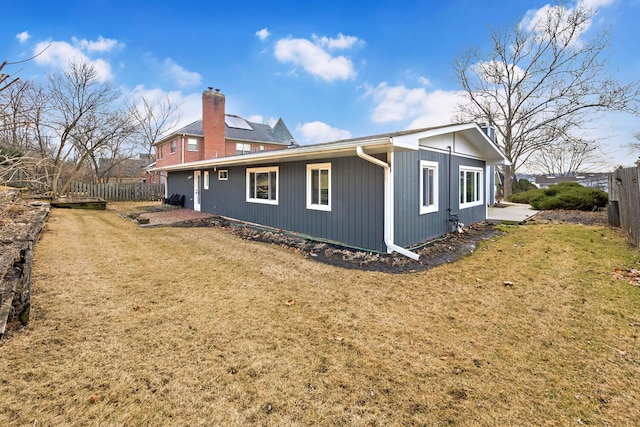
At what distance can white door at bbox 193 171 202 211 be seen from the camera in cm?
1359

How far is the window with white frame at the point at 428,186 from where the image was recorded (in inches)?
281

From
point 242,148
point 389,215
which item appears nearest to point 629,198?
point 389,215

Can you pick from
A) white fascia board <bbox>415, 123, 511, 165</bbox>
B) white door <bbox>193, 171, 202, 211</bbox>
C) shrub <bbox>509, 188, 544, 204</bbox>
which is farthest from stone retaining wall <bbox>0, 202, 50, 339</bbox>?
shrub <bbox>509, 188, 544, 204</bbox>

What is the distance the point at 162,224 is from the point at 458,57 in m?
21.7

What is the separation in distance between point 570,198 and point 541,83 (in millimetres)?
10032

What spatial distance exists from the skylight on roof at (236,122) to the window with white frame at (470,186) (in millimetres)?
19764

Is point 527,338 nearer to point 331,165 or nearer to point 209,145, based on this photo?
point 331,165

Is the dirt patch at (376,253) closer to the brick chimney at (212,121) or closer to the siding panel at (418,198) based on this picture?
the siding panel at (418,198)

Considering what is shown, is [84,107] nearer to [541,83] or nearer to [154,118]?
[154,118]

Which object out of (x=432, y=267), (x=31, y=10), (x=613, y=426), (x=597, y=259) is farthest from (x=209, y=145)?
(x=613, y=426)

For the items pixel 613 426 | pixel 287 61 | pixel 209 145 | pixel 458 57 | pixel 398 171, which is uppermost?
pixel 458 57

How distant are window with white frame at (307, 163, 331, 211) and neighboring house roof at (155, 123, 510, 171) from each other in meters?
0.30

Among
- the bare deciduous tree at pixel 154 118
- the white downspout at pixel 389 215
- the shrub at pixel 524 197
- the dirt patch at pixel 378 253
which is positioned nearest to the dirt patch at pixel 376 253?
the dirt patch at pixel 378 253

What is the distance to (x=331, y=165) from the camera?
7.02 m
